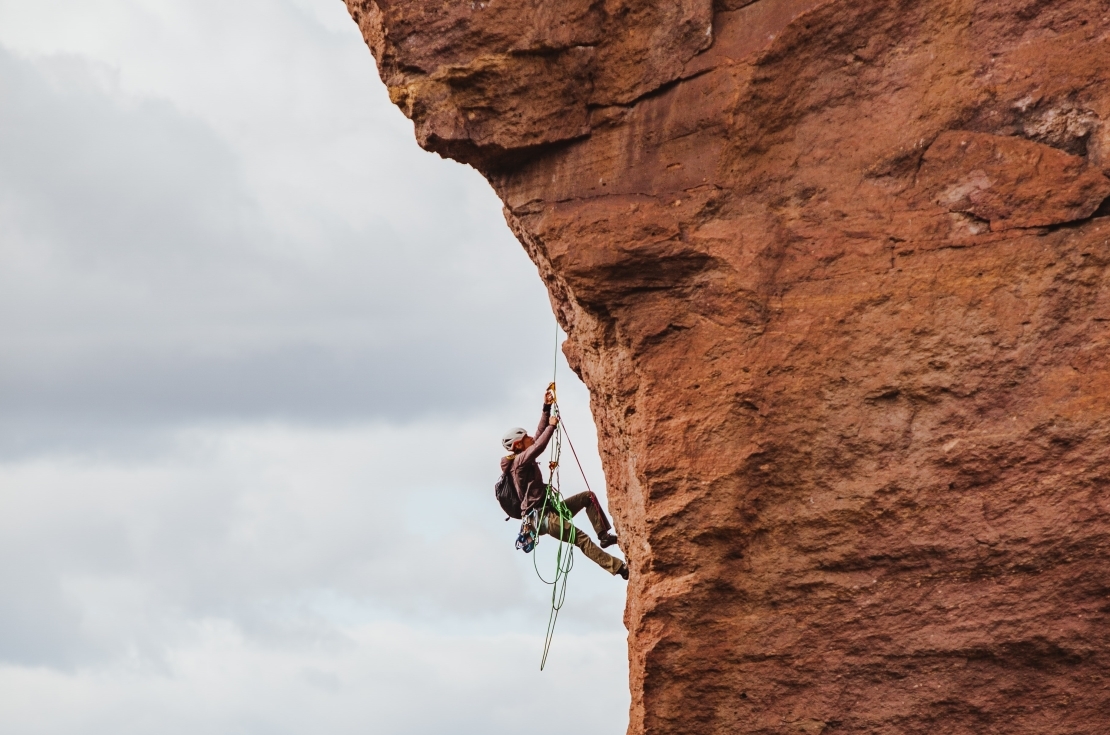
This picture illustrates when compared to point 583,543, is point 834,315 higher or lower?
lower

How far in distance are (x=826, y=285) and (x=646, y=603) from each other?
2820 millimetres

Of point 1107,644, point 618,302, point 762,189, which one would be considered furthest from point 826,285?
point 1107,644

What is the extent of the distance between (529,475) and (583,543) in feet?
2.85

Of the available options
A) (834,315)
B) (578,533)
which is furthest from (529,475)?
(834,315)

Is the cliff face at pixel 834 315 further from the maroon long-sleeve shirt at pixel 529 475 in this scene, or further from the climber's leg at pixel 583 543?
the climber's leg at pixel 583 543

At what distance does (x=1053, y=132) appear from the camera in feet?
36.5

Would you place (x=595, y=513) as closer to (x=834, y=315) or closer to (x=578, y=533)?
(x=578, y=533)

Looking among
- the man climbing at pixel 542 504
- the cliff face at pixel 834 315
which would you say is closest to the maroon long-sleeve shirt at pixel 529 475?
the man climbing at pixel 542 504

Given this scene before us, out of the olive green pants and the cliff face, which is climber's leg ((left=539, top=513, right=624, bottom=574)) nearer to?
the olive green pants

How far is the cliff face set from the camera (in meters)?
11.0

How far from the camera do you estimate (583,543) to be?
14.8m

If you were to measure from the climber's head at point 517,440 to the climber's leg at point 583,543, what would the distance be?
70 cm

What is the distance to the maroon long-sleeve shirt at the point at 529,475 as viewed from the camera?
46.7ft

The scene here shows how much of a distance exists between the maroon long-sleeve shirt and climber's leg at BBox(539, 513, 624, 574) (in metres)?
0.20
